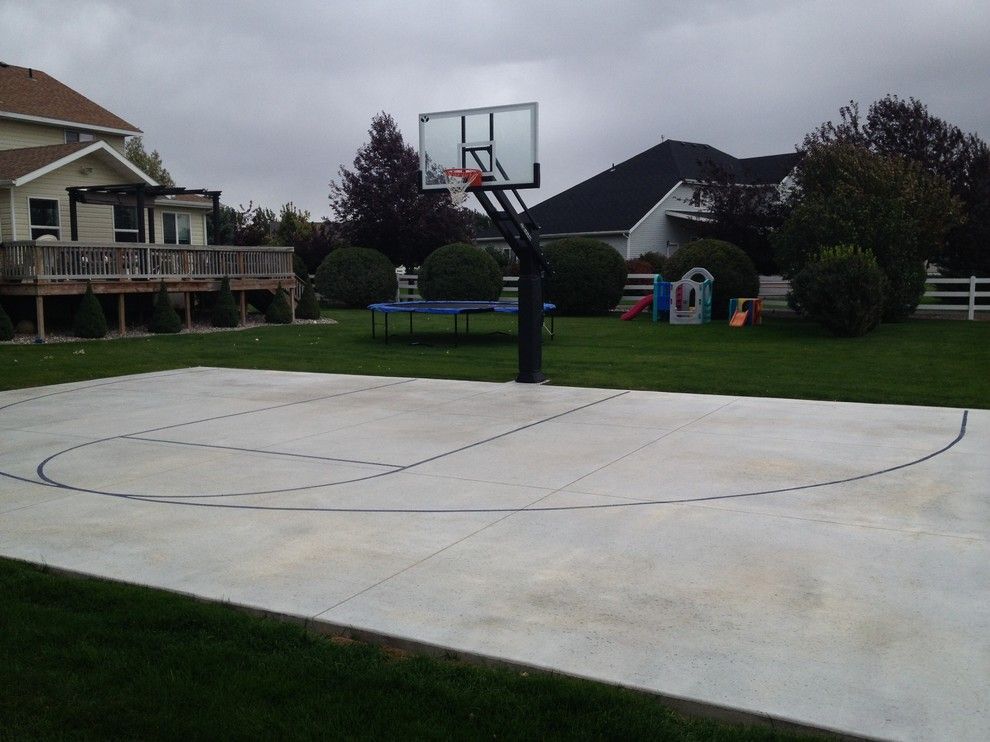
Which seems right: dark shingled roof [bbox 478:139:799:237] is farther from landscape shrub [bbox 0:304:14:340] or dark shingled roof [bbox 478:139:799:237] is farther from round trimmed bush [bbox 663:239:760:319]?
landscape shrub [bbox 0:304:14:340]

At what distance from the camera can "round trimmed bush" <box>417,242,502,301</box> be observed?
84.4 ft

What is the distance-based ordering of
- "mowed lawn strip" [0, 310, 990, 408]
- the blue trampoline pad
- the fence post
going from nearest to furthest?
"mowed lawn strip" [0, 310, 990, 408], the blue trampoline pad, the fence post

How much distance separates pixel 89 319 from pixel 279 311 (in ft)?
17.8

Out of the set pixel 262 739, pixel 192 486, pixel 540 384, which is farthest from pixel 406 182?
pixel 262 739

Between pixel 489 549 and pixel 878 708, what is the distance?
2156mm

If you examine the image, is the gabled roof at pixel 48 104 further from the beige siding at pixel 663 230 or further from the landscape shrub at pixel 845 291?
the landscape shrub at pixel 845 291

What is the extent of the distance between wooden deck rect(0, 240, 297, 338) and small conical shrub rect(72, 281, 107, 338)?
43 cm

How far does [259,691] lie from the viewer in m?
3.13

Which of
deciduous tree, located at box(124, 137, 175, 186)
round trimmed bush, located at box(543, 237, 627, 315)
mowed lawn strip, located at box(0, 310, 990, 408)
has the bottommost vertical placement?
mowed lawn strip, located at box(0, 310, 990, 408)

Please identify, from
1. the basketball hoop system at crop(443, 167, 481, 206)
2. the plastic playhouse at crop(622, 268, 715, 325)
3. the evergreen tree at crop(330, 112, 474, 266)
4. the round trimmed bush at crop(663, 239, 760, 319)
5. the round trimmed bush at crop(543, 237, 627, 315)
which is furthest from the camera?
the evergreen tree at crop(330, 112, 474, 266)

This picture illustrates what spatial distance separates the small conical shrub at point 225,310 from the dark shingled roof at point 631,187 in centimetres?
1949

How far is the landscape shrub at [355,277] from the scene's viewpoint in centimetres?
2866

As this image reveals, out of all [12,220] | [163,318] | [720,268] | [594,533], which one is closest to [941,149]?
[720,268]

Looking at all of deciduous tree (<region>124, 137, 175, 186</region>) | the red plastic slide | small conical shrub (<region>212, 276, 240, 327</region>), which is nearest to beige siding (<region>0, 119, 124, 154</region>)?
small conical shrub (<region>212, 276, 240, 327</region>)
